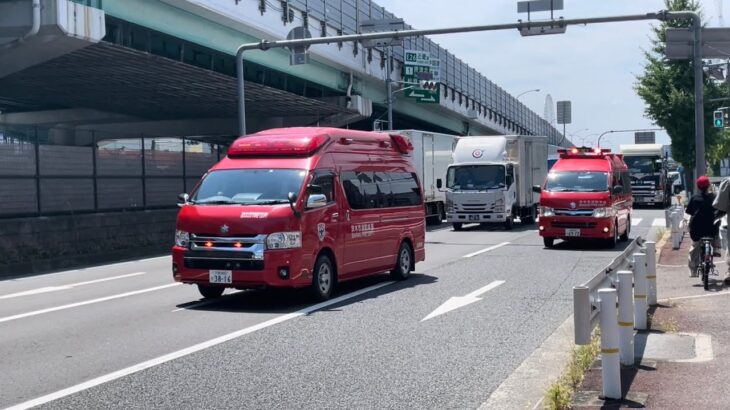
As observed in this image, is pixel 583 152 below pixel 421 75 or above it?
below

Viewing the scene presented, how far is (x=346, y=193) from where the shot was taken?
13.8 meters

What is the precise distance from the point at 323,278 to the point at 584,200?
11.0 meters

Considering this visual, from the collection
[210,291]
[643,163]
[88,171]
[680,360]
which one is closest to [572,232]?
[210,291]

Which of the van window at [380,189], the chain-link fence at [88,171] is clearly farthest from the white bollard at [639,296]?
the chain-link fence at [88,171]

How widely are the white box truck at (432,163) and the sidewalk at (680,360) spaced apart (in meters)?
21.6

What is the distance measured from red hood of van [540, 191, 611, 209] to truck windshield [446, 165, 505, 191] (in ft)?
25.3

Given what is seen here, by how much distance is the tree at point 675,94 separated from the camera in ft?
160

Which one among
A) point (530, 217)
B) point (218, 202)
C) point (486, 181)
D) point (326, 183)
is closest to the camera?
point (218, 202)

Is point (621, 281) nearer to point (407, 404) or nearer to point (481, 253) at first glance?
point (407, 404)

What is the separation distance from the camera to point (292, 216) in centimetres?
1214

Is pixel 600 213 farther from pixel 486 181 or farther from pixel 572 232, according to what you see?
pixel 486 181

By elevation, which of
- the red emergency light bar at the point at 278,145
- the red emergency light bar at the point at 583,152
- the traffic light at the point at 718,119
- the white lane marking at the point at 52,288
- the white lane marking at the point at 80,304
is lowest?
the white lane marking at the point at 52,288

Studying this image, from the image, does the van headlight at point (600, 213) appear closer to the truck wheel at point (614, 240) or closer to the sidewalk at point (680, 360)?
the truck wheel at point (614, 240)

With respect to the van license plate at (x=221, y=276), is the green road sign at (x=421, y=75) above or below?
above
